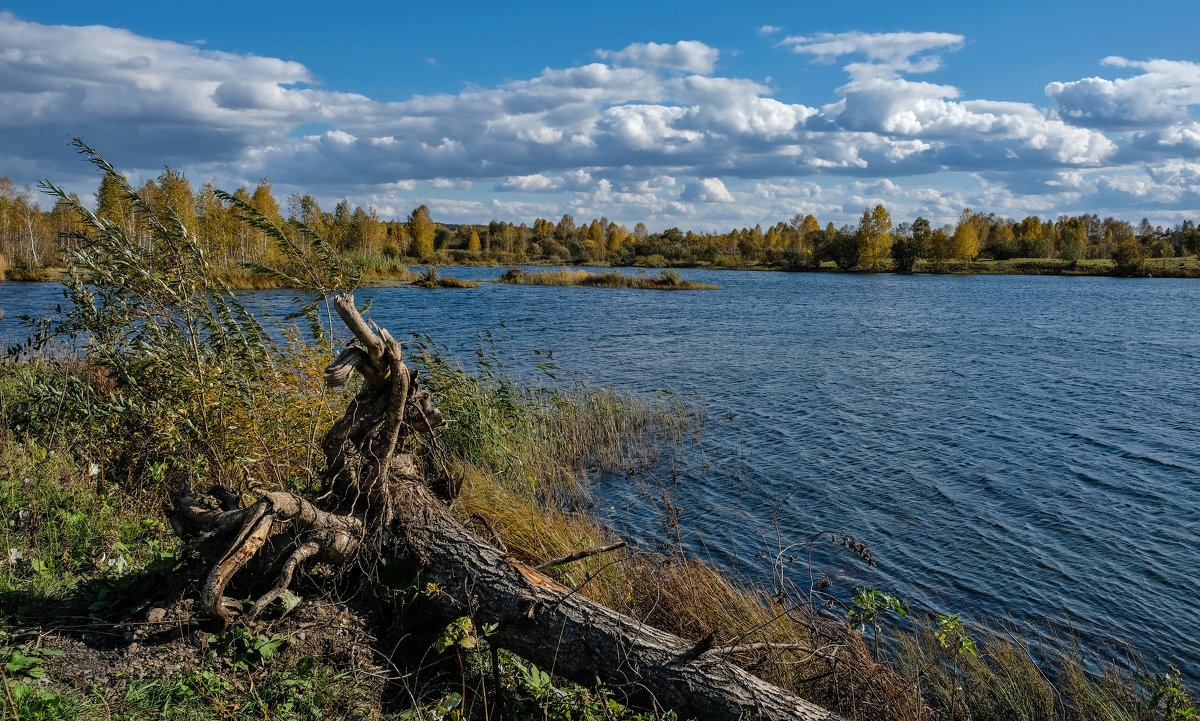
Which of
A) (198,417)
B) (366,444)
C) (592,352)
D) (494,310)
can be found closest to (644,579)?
(366,444)

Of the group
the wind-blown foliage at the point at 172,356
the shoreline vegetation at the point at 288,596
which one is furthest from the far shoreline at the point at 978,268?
the shoreline vegetation at the point at 288,596

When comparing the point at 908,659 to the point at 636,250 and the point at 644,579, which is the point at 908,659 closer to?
the point at 644,579

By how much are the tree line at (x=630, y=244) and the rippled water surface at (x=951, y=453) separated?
34.6m

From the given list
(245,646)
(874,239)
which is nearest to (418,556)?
(245,646)

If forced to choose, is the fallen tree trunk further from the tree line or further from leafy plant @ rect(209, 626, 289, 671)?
the tree line

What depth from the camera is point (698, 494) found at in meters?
10.8

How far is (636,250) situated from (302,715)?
387 feet

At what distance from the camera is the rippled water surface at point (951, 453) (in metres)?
8.29

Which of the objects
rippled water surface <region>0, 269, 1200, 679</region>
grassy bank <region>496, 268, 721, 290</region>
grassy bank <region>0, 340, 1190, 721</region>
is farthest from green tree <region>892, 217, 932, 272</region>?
grassy bank <region>0, 340, 1190, 721</region>

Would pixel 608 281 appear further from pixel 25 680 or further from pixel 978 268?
pixel 25 680

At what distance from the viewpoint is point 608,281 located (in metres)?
64.5

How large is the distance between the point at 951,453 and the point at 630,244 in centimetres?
11051

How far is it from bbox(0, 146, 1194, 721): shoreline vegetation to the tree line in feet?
157

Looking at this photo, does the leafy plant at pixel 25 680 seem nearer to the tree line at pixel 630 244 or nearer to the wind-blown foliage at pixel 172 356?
the wind-blown foliage at pixel 172 356
